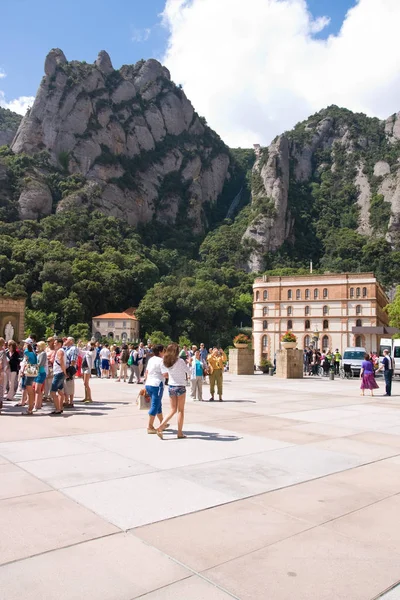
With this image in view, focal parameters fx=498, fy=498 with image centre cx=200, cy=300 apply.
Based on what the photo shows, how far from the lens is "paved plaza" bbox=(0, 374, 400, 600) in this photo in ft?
11.6

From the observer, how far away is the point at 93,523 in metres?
4.53

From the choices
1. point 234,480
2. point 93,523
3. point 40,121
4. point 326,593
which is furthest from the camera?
point 40,121

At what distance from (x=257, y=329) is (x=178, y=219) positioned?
2572 inches

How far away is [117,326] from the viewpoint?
89312mm

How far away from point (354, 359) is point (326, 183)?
5182 inches

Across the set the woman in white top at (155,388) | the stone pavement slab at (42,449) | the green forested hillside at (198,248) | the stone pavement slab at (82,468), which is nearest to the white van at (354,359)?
the woman in white top at (155,388)

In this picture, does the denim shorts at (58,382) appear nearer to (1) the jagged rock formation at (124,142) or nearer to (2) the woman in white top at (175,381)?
(2) the woman in white top at (175,381)

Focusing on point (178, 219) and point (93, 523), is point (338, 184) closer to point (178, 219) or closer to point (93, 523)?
point (178, 219)

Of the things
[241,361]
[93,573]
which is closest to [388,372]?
[241,361]

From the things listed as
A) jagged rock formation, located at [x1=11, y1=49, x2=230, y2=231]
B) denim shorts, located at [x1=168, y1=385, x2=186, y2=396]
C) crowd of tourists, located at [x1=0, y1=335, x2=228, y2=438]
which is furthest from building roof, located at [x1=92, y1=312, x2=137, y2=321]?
denim shorts, located at [x1=168, y1=385, x2=186, y2=396]

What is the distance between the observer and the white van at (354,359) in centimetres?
2805

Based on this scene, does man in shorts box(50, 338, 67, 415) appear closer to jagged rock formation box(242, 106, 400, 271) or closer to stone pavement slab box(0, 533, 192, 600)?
stone pavement slab box(0, 533, 192, 600)

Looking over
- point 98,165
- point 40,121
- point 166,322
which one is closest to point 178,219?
point 98,165

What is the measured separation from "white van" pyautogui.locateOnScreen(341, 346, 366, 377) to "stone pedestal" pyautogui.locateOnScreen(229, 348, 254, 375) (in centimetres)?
538
